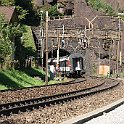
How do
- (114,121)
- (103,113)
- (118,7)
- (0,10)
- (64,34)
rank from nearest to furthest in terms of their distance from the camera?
(114,121) → (103,113) → (0,10) → (64,34) → (118,7)

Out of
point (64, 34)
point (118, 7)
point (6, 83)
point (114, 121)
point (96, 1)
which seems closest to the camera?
point (114, 121)

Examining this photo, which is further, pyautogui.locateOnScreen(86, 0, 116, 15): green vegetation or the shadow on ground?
pyautogui.locateOnScreen(86, 0, 116, 15): green vegetation

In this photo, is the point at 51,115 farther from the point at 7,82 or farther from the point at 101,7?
the point at 101,7

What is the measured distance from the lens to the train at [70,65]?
52.8 meters

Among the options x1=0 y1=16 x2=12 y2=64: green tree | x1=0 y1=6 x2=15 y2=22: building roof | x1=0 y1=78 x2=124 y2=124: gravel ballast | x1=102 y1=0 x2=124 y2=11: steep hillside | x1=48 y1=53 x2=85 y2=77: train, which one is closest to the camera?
x1=0 y1=78 x2=124 y2=124: gravel ballast

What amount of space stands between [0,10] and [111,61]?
2560 cm

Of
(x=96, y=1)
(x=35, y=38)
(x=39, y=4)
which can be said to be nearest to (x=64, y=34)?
(x=35, y=38)

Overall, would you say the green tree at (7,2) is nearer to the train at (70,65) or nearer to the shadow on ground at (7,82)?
the train at (70,65)

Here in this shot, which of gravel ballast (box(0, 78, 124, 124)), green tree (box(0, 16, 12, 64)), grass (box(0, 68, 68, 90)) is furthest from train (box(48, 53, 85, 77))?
gravel ballast (box(0, 78, 124, 124))

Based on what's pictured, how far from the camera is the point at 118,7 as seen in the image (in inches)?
4281

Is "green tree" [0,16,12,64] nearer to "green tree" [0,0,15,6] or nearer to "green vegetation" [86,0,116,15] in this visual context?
"green tree" [0,0,15,6]

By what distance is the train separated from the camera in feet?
173

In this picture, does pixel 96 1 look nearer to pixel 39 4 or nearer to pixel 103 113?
pixel 39 4

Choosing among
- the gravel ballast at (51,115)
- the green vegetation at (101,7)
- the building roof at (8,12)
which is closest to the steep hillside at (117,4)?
the green vegetation at (101,7)
